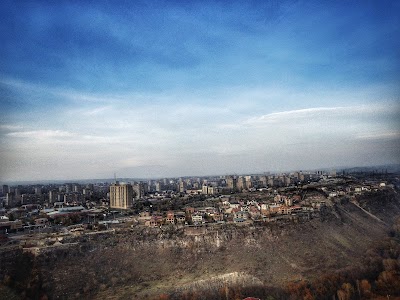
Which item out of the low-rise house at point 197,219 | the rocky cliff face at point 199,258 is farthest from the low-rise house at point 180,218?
the rocky cliff face at point 199,258

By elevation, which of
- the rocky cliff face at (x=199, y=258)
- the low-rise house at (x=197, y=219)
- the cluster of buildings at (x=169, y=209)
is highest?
the cluster of buildings at (x=169, y=209)

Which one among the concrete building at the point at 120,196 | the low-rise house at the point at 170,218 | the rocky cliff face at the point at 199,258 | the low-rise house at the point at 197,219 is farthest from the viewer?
the concrete building at the point at 120,196

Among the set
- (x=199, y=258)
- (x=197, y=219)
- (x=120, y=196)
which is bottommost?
(x=199, y=258)

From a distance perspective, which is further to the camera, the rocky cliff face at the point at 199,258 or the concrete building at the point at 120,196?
the concrete building at the point at 120,196

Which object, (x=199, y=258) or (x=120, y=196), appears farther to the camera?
(x=120, y=196)

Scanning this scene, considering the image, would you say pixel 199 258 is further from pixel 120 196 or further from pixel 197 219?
pixel 120 196

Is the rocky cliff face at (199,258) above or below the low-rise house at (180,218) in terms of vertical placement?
below

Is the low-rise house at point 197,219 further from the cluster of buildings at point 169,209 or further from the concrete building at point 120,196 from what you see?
the concrete building at point 120,196

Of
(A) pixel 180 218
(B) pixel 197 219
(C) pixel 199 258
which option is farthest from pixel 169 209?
(C) pixel 199 258

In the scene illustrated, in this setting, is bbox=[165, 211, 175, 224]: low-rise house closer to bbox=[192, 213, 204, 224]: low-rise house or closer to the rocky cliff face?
bbox=[192, 213, 204, 224]: low-rise house

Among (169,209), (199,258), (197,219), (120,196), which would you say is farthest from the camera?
(120,196)
